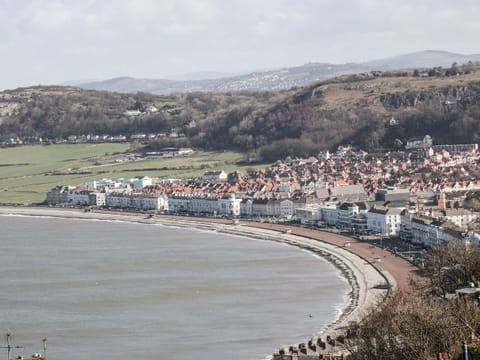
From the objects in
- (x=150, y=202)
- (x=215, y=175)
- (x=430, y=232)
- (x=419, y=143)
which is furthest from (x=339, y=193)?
(x=419, y=143)

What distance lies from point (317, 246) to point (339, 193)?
1375cm

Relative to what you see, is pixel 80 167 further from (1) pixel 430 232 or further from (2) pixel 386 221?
(1) pixel 430 232

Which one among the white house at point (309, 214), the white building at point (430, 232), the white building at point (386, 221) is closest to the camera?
the white building at point (430, 232)

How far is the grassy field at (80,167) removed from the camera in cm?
6338

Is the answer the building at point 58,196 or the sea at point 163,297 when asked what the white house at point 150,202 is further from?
the sea at point 163,297

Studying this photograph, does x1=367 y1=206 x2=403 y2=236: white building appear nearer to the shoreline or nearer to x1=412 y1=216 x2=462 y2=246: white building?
x1=412 y1=216 x2=462 y2=246: white building

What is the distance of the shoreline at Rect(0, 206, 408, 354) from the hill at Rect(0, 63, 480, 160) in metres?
16.6

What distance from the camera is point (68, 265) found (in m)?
32.4

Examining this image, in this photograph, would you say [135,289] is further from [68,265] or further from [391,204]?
[391,204]

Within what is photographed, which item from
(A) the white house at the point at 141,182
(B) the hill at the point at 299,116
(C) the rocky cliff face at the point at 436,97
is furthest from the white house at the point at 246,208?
(C) the rocky cliff face at the point at 436,97

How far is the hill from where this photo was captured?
6606 centimetres

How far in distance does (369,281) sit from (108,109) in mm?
75117

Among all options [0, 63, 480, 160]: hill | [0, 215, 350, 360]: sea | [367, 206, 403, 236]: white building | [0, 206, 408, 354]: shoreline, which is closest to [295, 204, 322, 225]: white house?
[0, 206, 408, 354]: shoreline

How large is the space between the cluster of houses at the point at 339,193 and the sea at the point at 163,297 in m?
4.10
